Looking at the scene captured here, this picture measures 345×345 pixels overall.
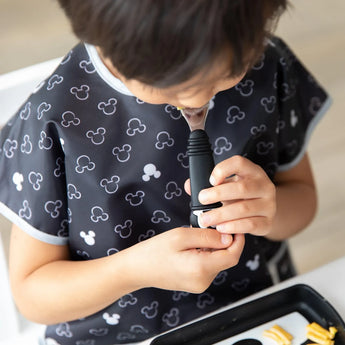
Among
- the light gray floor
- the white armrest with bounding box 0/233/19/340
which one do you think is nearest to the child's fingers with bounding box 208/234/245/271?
the white armrest with bounding box 0/233/19/340

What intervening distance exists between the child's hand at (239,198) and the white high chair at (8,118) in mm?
265

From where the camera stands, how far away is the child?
1.81 ft

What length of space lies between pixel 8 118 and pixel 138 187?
192mm

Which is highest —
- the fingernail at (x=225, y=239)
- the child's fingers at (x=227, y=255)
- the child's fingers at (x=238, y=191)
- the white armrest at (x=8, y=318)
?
the child's fingers at (x=238, y=191)

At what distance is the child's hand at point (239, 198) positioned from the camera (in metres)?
0.53

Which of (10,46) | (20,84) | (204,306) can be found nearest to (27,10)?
(10,46)

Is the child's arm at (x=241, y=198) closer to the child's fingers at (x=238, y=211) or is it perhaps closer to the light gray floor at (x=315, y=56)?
the child's fingers at (x=238, y=211)

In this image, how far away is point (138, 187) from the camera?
2.15ft

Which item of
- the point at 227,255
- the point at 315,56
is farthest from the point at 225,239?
the point at 315,56

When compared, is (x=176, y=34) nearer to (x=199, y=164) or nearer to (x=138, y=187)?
(x=199, y=164)

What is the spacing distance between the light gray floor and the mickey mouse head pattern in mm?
719

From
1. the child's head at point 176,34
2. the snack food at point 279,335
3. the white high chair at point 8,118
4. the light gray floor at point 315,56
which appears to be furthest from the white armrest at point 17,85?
the light gray floor at point 315,56

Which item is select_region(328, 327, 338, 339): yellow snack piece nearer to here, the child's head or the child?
the child

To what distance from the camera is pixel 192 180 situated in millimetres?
526
